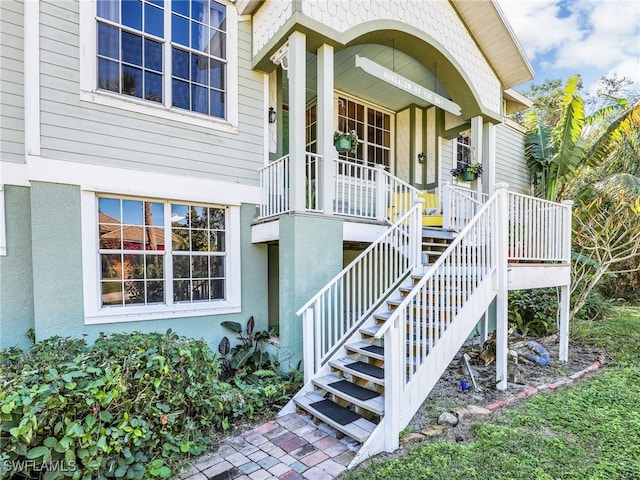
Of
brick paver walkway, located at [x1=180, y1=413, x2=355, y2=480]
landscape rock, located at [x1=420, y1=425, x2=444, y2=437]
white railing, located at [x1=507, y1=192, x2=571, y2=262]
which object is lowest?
brick paver walkway, located at [x1=180, y1=413, x2=355, y2=480]

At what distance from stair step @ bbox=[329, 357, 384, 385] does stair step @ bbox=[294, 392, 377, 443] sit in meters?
0.39

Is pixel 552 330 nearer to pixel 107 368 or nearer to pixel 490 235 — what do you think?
pixel 490 235

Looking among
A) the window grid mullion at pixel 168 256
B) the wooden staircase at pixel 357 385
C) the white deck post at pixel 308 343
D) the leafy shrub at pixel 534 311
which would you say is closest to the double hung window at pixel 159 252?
the window grid mullion at pixel 168 256

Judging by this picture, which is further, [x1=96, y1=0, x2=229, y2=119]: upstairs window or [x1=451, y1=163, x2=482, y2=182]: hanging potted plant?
[x1=451, y1=163, x2=482, y2=182]: hanging potted plant

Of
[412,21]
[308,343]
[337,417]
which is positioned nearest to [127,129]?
[308,343]

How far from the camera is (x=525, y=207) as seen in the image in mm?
5355

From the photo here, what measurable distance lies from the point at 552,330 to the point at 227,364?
22.3 feet

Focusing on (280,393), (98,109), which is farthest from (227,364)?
(98,109)

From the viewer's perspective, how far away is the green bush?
2602 mm

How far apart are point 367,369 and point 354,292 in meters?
1.16

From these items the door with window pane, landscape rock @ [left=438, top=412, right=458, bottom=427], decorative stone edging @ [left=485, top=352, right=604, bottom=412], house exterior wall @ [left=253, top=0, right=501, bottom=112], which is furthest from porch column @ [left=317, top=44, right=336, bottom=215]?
decorative stone edging @ [left=485, top=352, right=604, bottom=412]

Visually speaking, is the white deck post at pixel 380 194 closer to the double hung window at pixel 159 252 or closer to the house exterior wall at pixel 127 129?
the house exterior wall at pixel 127 129

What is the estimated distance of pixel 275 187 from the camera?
5922 millimetres

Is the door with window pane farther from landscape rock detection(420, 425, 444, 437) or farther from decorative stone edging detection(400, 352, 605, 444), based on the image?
landscape rock detection(420, 425, 444, 437)
